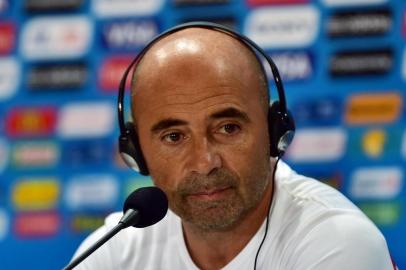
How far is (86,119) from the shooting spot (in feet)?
9.78

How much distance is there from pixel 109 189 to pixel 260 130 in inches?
58.4

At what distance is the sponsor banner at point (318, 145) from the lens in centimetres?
285

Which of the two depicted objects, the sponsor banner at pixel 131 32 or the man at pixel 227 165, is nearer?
the man at pixel 227 165

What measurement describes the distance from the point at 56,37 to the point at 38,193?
0.62 metres

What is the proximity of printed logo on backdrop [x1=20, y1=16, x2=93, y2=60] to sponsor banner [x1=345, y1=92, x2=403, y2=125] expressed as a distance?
1056 millimetres

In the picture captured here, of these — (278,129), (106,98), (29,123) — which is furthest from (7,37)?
(278,129)

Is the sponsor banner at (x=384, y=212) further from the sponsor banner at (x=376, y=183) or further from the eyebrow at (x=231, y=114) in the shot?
the eyebrow at (x=231, y=114)

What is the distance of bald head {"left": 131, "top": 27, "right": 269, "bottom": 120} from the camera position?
5.11ft

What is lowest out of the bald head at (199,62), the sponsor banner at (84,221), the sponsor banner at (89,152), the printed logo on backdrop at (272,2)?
the sponsor banner at (84,221)

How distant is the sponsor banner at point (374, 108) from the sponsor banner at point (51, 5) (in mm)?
1126

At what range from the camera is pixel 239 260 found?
5.38ft

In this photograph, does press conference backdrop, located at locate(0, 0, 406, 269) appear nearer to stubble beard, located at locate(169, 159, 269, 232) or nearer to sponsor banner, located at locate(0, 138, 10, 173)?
sponsor banner, located at locate(0, 138, 10, 173)

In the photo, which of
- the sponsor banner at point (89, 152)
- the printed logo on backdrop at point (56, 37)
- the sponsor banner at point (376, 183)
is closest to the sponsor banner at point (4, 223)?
the sponsor banner at point (89, 152)

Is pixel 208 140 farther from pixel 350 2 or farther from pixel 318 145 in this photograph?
pixel 350 2
